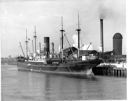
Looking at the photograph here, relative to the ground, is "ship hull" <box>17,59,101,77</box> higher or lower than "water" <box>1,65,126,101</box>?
higher

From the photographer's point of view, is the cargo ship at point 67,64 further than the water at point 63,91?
Yes

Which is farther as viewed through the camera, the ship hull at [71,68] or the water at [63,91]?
the ship hull at [71,68]

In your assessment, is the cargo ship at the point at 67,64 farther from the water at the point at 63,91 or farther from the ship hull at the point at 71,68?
the water at the point at 63,91

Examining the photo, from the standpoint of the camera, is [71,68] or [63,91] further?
[71,68]

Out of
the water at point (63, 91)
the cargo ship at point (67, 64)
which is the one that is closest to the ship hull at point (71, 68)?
the cargo ship at point (67, 64)

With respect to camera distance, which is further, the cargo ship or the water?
the cargo ship

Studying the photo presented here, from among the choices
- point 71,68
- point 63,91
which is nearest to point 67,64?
point 71,68

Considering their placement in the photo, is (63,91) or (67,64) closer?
(63,91)

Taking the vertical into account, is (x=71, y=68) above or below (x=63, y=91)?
above

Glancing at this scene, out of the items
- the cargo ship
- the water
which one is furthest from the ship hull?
the water

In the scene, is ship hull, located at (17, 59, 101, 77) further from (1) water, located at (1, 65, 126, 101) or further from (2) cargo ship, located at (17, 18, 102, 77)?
(1) water, located at (1, 65, 126, 101)

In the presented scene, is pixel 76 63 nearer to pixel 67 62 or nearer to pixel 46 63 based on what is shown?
pixel 67 62

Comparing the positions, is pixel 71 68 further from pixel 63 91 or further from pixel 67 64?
pixel 63 91

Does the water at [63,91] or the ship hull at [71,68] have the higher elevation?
the ship hull at [71,68]
